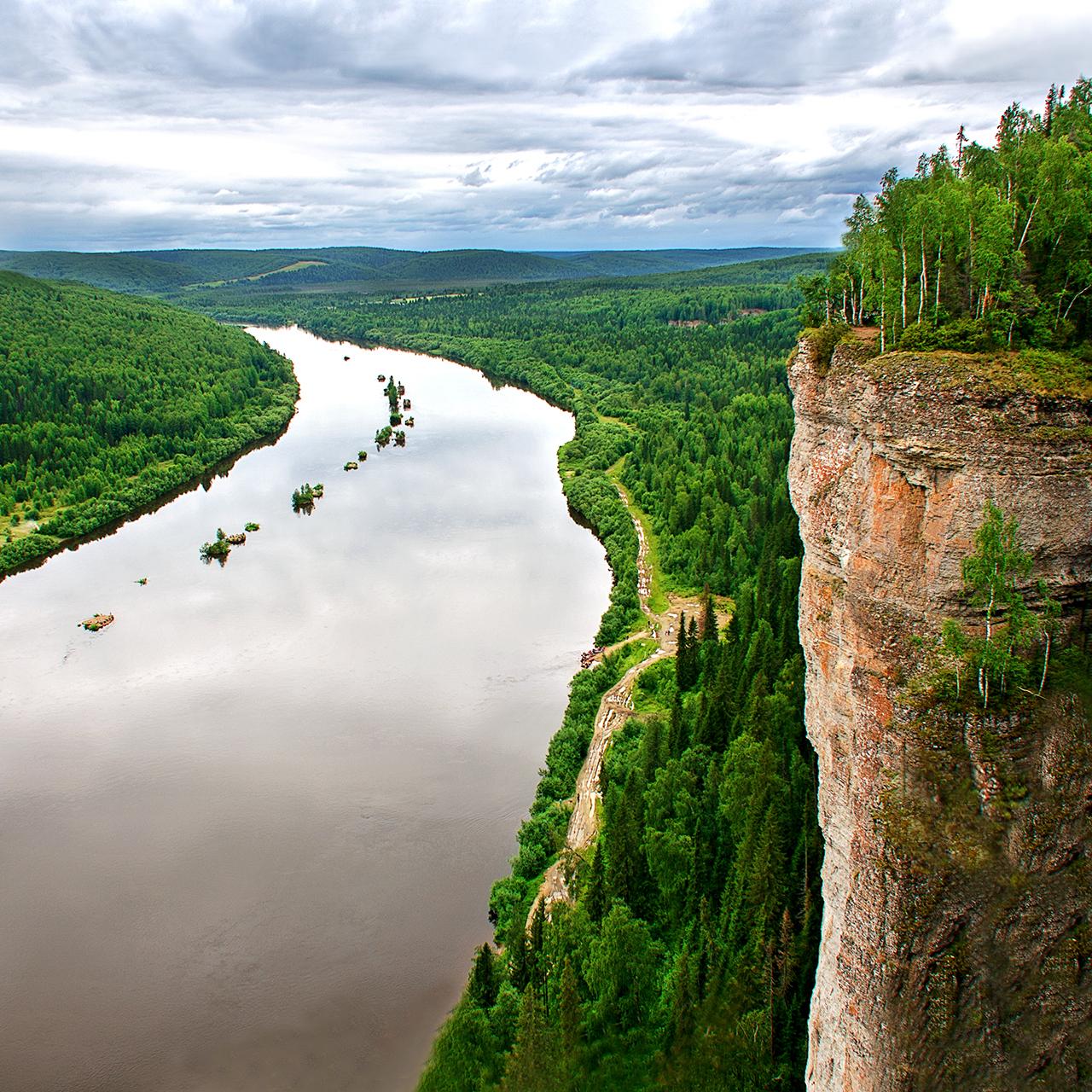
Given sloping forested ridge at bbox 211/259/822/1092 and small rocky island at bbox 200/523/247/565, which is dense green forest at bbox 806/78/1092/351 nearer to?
sloping forested ridge at bbox 211/259/822/1092

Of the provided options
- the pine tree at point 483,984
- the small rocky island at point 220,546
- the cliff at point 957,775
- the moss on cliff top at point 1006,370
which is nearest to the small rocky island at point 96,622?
the small rocky island at point 220,546

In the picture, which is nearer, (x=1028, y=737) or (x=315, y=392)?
(x=1028, y=737)

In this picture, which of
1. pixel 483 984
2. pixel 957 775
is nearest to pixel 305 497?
pixel 483 984

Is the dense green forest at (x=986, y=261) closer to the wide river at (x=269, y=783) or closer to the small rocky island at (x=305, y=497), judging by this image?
the wide river at (x=269, y=783)

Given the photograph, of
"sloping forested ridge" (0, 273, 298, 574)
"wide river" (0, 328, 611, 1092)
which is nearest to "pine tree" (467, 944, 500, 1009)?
"wide river" (0, 328, 611, 1092)

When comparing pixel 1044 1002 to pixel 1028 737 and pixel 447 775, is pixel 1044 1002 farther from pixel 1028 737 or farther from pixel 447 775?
pixel 447 775

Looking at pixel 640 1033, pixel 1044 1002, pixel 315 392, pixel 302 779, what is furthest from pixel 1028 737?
pixel 315 392
